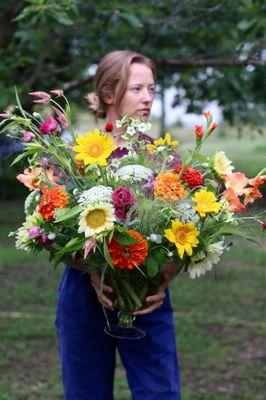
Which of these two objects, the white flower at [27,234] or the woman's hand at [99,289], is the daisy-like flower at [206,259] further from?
the white flower at [27,234]

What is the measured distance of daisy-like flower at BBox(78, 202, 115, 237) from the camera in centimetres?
207

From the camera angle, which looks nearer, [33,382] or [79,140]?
[79,140]

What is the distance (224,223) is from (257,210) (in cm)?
16

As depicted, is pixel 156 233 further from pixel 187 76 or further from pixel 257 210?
pixel 187 76

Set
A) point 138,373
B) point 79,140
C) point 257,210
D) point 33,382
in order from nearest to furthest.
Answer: point 79,140 → point 257,210 → point 138,373 → point 33,382

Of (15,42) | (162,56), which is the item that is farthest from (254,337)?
(15,42)

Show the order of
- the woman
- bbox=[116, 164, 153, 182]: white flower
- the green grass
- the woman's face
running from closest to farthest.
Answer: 1. bbox=[116, 164, 153, 182]: white flower
2. the woman
3. the woman's face
4. the green grass

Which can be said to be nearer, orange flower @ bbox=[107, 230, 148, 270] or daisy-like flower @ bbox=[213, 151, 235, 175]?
orange flower @ bbox=[107, 230, 148, 270]

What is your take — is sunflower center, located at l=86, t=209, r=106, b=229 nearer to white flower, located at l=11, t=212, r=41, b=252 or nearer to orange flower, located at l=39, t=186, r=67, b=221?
orange flower, located at l=39, t=186, r=67, b=221

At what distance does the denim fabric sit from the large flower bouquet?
14cm

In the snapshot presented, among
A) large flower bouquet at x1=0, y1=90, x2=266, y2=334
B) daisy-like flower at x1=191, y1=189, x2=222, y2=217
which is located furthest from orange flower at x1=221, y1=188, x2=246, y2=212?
daisy-like flower at x1=191, y1=189, x2=222, y2=217

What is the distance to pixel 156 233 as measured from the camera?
220cm

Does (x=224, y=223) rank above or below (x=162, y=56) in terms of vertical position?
below

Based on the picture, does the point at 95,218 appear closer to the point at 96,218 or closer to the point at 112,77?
the point at 96,218
